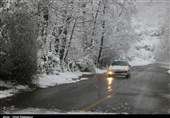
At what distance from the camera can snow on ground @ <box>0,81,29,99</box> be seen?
20.8m

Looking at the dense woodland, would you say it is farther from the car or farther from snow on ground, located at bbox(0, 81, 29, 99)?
the car

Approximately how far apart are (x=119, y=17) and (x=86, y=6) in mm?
11581

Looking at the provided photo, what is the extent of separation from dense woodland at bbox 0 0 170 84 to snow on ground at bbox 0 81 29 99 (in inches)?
28.5

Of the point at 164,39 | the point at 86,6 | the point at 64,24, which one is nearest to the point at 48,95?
the point at 64,24

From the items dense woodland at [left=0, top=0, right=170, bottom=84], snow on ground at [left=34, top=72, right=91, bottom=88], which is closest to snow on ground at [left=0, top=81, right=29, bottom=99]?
dense woodland at [left=0, top=0, right=170, bottom=84]

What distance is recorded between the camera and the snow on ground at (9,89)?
20.8 metres

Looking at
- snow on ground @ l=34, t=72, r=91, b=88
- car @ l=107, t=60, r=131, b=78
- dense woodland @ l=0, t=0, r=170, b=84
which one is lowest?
car @ l=107, t=60, r=131, b=78

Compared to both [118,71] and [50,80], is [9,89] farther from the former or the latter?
[118,71]

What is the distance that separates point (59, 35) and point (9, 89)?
64.8 ft

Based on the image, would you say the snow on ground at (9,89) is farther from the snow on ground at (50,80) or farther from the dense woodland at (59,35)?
the snow on ground at (50,80)

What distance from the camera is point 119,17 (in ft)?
194

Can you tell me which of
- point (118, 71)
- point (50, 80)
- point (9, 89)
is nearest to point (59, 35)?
point (118, 71)

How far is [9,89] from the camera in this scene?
22703 millimetres

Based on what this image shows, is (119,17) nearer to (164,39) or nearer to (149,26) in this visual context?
(164,39)
